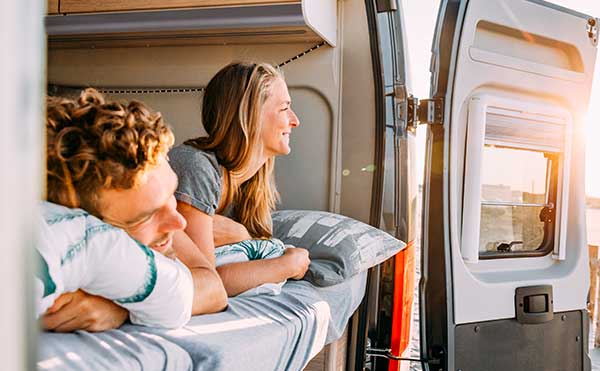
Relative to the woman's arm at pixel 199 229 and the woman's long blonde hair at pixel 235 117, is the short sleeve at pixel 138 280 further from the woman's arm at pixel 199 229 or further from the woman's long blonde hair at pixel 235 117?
the woman's long blonde hair at pixel 235 117

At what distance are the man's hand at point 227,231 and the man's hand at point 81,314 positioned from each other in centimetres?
76

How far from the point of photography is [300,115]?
2541 millimetres

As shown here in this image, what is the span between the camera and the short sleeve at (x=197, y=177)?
5.47 feet

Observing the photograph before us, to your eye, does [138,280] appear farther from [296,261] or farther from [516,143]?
[516,143]

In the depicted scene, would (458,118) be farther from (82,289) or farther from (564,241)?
(82,289)

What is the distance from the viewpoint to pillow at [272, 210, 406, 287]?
2035 millimetres

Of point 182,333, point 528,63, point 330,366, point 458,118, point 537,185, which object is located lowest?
point 330,366

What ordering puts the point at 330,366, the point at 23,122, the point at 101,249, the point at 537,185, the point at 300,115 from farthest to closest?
the point at 537,185
the point at 300,115
the point at 330,366
the point at 101,249
the point at 23,122

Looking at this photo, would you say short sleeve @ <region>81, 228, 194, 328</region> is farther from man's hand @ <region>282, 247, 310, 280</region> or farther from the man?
man's hand @ <region>282, 247, 310, 280</region>

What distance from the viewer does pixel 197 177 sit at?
1.71m

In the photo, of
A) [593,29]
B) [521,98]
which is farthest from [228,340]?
[593,29]

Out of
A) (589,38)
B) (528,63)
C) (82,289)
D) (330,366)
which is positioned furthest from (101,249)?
(589,38)

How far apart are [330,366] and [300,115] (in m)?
0.98

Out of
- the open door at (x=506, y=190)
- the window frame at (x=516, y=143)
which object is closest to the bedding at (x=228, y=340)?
the open door at (x=506, y=190)
